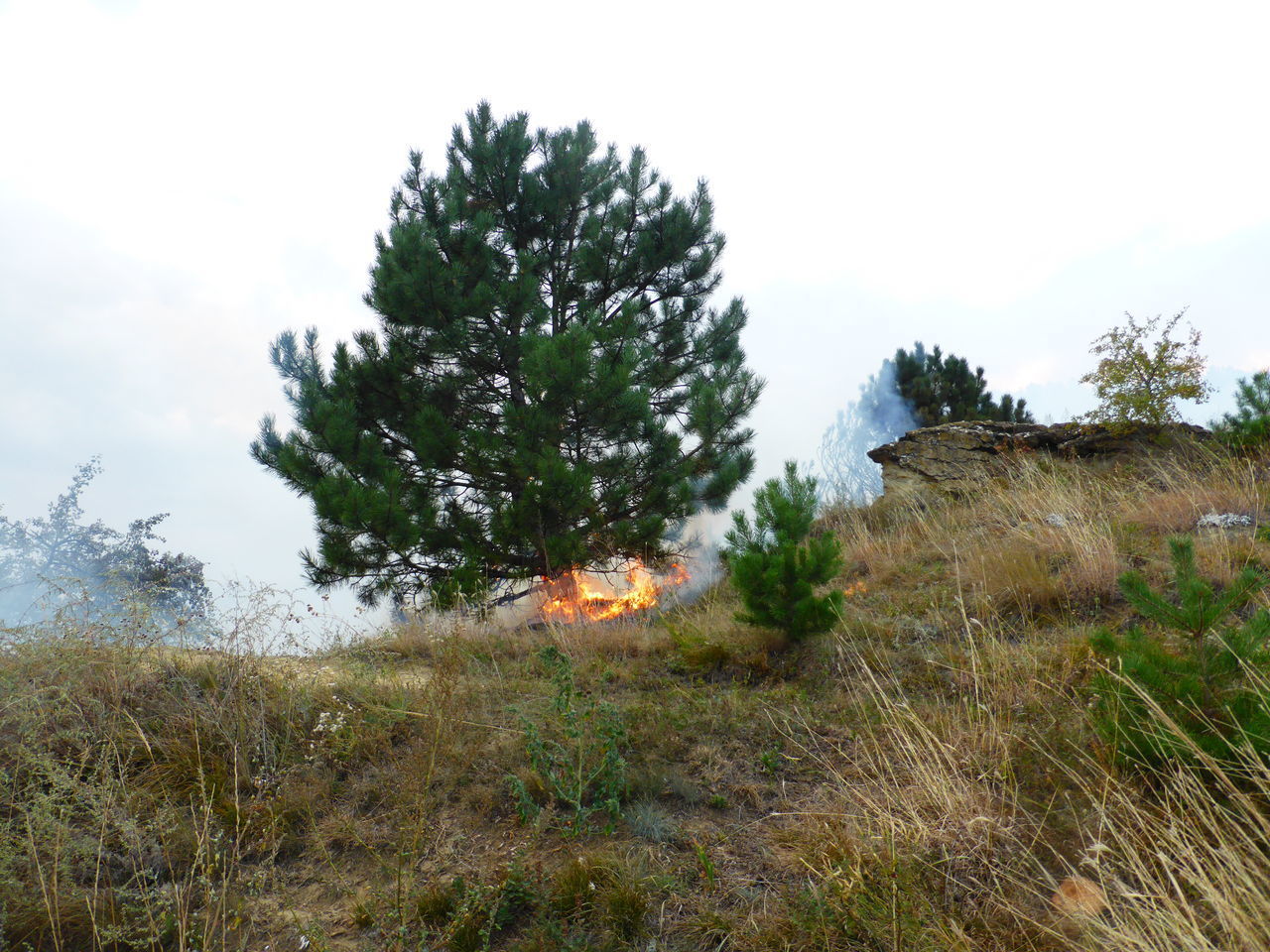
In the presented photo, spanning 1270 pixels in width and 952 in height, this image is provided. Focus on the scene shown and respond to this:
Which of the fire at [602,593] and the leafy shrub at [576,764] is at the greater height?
the fire at [602,593]

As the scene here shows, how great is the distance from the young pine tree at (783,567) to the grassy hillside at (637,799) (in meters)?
0.28

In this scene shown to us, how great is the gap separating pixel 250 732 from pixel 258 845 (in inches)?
35.5

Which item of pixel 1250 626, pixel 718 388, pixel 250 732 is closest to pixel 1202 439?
pixel 718 388

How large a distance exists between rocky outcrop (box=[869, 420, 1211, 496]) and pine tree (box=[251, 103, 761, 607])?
3104mm

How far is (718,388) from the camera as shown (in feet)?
30.6

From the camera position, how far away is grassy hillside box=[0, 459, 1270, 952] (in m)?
2.30

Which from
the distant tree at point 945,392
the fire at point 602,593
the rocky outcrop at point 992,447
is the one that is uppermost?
the distant tree at point 945,392

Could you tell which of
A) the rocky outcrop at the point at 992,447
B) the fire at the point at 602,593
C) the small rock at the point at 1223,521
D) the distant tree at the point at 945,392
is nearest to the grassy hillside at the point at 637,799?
the small rock at the point at 1223,521

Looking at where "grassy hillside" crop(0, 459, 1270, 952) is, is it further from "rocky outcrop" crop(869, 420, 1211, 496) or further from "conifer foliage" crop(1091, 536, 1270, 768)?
"rocky outcrop" crop(869, 420, 1211, 496)

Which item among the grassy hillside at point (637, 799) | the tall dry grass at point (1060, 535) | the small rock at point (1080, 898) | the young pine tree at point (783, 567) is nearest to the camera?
the small rock at point (1080, 898)

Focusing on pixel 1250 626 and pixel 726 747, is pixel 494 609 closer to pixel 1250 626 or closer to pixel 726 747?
pixel 726 747

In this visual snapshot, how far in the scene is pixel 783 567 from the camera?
463 centimetres

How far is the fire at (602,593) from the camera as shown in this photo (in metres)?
Answer: 7.80

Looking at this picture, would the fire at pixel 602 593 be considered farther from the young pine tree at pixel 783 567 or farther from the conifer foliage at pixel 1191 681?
the conifer foliage at pixel 1191 681
